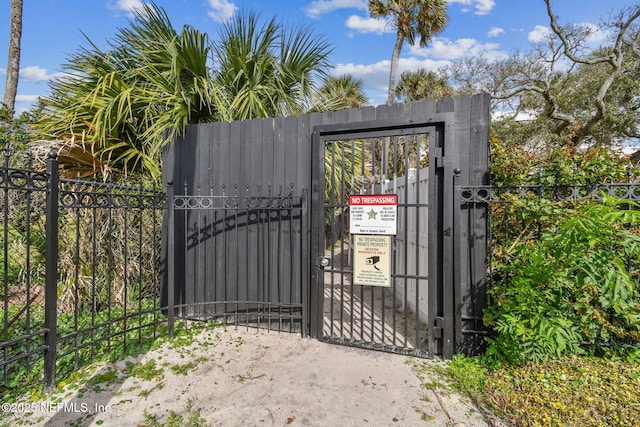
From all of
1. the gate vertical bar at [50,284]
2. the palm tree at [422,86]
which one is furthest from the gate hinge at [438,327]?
the palm tree at [422,86]

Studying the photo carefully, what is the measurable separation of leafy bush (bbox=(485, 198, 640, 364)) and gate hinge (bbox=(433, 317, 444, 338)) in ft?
1.36

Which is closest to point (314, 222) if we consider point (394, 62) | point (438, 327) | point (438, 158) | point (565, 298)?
point (438, 158)

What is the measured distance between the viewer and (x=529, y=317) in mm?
2615

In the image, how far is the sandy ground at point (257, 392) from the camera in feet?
7.41

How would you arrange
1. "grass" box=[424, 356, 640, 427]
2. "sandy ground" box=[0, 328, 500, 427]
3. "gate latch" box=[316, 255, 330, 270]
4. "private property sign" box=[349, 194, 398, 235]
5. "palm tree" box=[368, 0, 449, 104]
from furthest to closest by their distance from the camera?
"palm tree" box=[368, 0, 449, 104] → "gate latch" box=[316, 255, 330, 270] → "private property sign" box=[349, 194, 398, 235] → "sandy ground" box=[0, 328, 500, 427] → "grass" box=[424, 356, 640, 427]

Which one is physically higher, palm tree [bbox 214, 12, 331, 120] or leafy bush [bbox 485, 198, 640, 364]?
palm tree [bbox 214, 12, 331, 120]

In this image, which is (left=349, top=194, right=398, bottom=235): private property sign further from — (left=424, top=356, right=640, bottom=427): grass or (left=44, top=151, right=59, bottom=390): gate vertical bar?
(left=44, top=151, right=59, bottom=390): gate vertical bar

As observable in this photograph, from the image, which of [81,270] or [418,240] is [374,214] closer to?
[418,240]

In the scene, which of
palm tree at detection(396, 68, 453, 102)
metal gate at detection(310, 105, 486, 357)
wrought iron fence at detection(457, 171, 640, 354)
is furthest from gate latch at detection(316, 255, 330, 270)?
palm tree at detection(396, 68, 453, 102)

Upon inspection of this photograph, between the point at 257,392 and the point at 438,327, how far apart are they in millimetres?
1729

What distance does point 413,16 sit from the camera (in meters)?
12.0

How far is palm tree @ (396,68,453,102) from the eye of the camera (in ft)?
47.6

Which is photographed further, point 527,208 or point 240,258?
point 240,258

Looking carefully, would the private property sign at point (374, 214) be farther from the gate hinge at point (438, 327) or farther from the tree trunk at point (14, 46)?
the tree trunk at point (14, 46)
